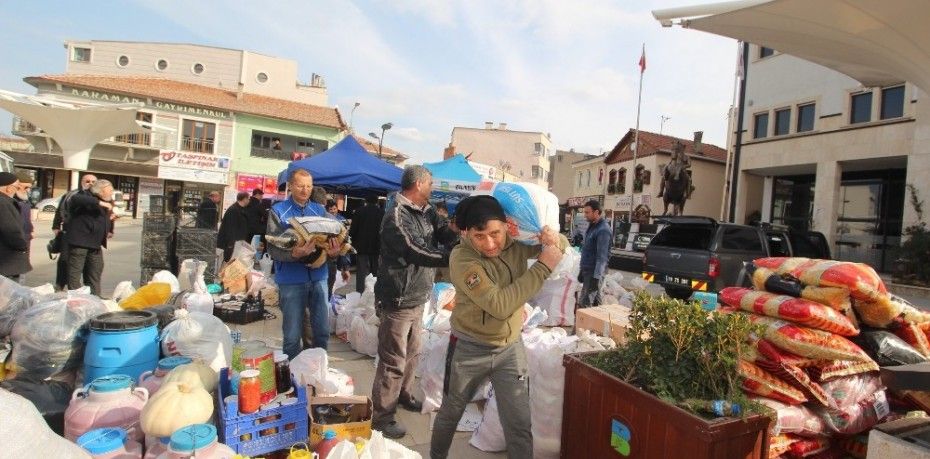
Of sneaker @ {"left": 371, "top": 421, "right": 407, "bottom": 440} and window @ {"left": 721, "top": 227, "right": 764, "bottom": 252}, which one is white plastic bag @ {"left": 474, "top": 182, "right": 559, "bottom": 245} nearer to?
sneaker @ {"left": 371, "top": 421, "right": 407, "bottom": 440}

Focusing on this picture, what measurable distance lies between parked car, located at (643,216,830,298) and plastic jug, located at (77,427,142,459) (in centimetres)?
765

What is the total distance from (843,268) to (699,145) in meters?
30.5

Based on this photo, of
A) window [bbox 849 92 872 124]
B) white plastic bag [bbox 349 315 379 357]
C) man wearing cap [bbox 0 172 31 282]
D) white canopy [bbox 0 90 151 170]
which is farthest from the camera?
window [bbox 849 92 872 124]

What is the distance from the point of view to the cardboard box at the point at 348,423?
2.49 meters

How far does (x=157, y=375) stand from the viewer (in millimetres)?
2684

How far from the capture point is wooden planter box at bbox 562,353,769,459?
1.93m

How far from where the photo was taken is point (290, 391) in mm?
2572

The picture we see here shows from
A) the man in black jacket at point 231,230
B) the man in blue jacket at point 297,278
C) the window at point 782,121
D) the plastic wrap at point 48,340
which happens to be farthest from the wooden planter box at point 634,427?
the window at point 782,121

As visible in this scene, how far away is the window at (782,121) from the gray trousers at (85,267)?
68.0 feet

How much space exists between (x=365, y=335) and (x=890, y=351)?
160 inches

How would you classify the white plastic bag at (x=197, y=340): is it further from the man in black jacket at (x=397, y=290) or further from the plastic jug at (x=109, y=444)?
the man in black jacket at (x=397, y=290)

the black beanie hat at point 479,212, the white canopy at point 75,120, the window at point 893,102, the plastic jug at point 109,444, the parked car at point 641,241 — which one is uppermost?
the window at point 893,102

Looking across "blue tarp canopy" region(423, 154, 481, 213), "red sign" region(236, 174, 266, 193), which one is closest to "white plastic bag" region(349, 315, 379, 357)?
"blue tarp canopy" region(423, 154, 481, 213)

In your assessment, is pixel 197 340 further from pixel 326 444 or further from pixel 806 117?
pixel 806 117
